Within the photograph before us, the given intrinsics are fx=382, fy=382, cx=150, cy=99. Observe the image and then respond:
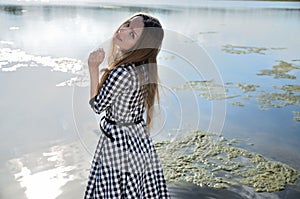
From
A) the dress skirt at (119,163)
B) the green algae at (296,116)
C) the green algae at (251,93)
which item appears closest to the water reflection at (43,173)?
the dress skirt at (119,163)

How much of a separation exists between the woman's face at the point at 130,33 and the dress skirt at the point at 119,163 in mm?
330

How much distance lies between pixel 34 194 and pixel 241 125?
205 cm

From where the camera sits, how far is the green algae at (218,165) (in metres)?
2.63

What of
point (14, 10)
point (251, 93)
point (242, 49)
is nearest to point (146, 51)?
point (251, 93)

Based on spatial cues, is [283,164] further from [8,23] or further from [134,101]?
[8,23]

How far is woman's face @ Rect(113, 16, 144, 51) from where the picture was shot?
4.89 feet

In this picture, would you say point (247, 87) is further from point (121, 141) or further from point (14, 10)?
point (14, 10)

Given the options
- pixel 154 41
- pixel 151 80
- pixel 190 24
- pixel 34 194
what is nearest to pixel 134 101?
pixel 151 80

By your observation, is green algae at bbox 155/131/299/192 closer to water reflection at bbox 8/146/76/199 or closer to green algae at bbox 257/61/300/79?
water reflection at bbox 8/146/76/199

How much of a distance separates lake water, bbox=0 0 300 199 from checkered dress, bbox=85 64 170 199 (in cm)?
24

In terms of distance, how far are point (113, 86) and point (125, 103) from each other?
0.32 feet

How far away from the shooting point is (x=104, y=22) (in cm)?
930

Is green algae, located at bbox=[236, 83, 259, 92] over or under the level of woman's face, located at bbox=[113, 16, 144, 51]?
under

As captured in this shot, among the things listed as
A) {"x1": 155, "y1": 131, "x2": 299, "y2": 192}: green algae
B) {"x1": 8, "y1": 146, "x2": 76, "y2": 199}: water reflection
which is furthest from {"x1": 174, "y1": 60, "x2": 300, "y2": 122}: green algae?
{"x1": 8, "y1": 146, "x2": 76, "y2": 199}: water reflection
